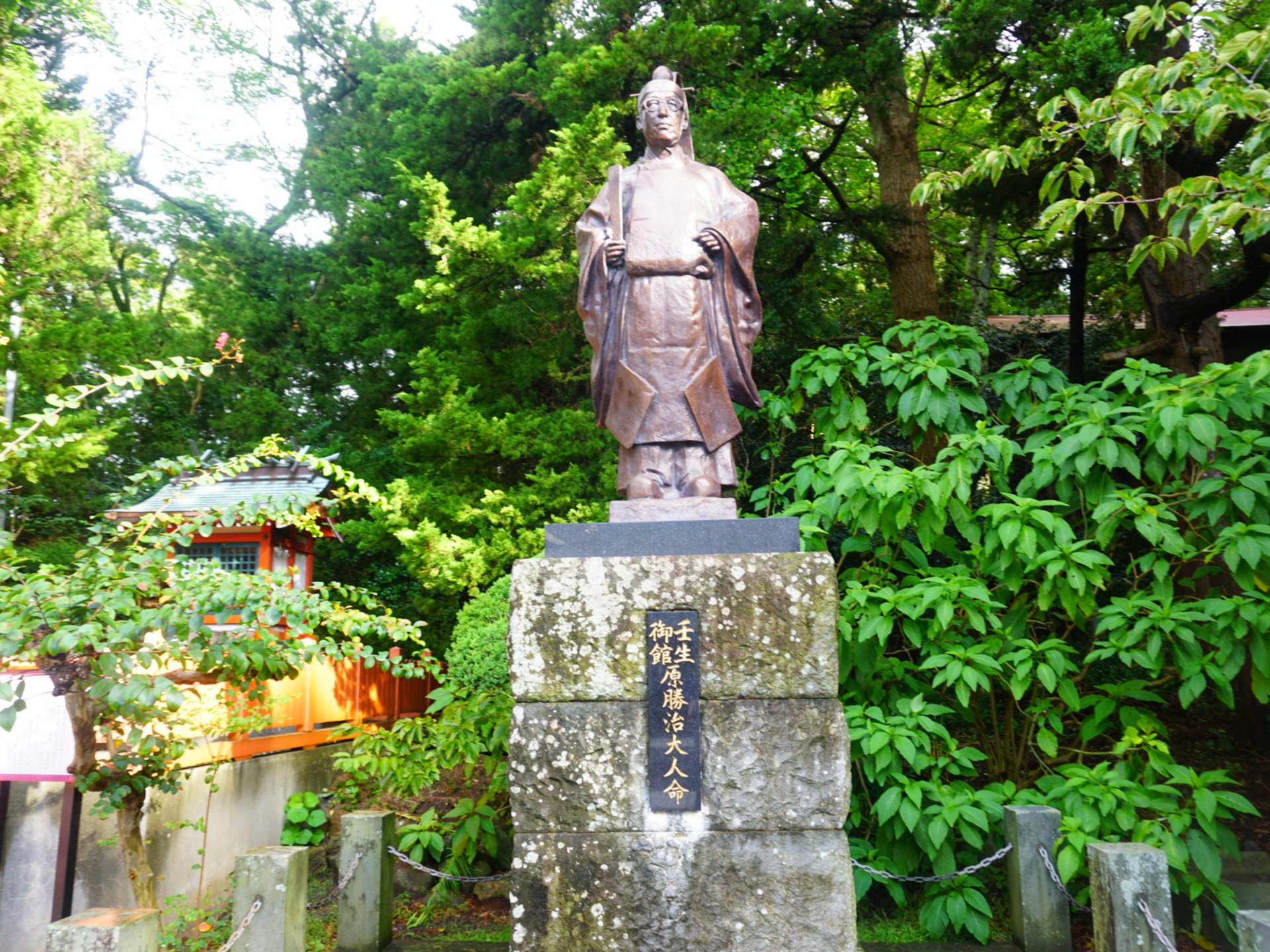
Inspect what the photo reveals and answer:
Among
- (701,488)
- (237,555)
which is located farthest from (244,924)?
(237,555)

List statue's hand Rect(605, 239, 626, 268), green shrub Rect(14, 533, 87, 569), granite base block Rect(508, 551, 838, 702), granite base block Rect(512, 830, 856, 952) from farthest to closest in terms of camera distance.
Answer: green shrub Rect(14, 533, 87, 569) → statue's hand Rect(605, 239, 626, 268) → granite base block Rect(508, 551, 838, 702) → granite base block Rect(512, 830, 856, 952)

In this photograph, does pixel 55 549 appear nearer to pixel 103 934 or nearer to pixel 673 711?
pixel 103 934

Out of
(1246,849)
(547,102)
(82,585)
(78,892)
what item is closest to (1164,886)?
(1246,849)

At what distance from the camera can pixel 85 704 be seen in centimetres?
381

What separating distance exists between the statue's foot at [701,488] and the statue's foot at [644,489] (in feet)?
0.38

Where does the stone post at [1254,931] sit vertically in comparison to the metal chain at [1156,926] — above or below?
above

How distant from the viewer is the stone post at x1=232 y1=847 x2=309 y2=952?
3168 millimetres

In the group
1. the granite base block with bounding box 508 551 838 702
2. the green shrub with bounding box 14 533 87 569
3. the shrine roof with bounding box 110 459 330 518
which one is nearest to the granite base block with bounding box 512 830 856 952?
the granite base block with bounding box 508 551 838 702

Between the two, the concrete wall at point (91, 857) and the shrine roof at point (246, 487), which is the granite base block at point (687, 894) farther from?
the shrine roof at point (246, 487)

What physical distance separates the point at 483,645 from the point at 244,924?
8.96ft

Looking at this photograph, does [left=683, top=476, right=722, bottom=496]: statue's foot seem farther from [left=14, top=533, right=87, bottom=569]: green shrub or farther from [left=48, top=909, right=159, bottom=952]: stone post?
[left=14, top=533, right=87, bottom=569]: green shrub

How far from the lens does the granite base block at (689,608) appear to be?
9.86 feet

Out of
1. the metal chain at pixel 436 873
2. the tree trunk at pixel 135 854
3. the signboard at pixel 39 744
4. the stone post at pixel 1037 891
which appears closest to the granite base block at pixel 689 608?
the metal chain at pixel 436 873

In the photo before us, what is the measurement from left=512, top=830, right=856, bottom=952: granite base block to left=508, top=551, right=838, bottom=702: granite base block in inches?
19.1
